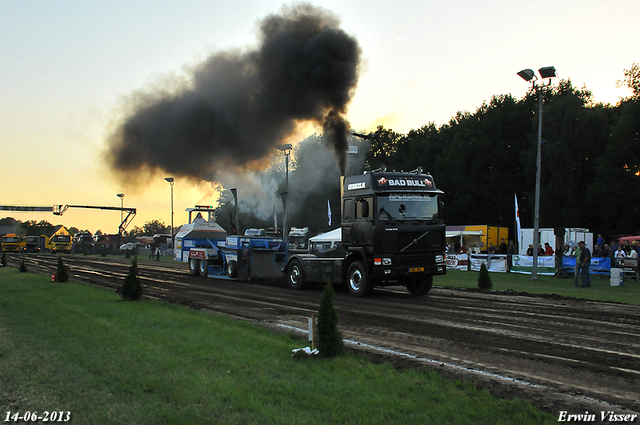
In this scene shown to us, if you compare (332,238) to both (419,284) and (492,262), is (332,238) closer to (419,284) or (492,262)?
(419,284)

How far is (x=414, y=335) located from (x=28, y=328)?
274 inches

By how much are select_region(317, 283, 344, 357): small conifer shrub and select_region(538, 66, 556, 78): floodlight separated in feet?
60.4

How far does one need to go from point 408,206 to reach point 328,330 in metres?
8.78

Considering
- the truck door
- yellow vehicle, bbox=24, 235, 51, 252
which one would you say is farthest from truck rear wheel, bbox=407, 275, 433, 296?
yellow vehicle, bbox=24, 235, 51, 252

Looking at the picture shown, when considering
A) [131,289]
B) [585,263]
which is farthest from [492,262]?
[131,289]

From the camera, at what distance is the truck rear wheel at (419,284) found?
16281 mm

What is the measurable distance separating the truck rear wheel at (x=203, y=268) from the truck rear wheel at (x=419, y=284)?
36.5 ft

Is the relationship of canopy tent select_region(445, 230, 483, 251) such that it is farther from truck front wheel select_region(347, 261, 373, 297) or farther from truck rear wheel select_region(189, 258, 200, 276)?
truck front wheel select_region(347, 261, 373, 297)

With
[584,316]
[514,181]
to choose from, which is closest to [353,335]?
[584,316]

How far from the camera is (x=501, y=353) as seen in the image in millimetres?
7461

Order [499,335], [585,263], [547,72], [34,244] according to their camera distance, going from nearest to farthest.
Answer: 1. [499,335]
2. [585,263]
3. [547,72]
4. [34,244]

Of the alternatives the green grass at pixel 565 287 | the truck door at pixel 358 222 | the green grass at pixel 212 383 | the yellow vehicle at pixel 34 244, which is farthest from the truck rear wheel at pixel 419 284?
the yellow vehicle at pixel 34 244

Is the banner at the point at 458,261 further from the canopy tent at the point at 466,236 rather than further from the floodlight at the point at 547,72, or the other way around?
the floodlight at the point at 547,72

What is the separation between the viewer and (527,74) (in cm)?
2200
